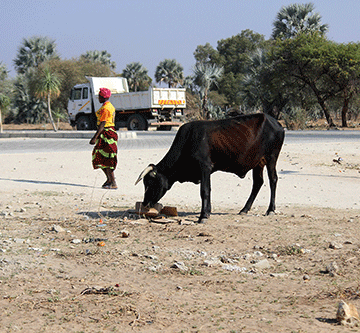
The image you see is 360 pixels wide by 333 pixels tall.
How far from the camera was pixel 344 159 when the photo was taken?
14344mm

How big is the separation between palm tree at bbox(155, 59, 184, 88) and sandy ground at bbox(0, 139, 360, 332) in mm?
50487

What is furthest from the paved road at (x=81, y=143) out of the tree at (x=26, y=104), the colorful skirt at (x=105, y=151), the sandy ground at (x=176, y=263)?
the tree at (x=26, y=104)

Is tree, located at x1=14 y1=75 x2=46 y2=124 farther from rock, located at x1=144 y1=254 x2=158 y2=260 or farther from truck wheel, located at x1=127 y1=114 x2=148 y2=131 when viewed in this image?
rock, located at x1=144 y1=254 x2=158 y2=260

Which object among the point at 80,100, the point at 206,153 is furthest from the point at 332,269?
the point at 80,100

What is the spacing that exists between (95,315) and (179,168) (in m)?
3.44

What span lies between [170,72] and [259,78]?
20029mm

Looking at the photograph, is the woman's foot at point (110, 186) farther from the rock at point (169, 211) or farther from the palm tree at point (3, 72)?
the palm tree at point (3, 72)

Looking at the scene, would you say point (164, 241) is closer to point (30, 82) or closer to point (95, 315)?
point (95, 315)

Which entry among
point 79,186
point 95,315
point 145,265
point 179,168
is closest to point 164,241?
point 145,265

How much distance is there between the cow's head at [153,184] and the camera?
7.00 metres

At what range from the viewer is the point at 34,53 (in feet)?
178

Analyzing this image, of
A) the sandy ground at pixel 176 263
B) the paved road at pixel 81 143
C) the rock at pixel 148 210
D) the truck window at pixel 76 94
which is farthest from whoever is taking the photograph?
the truck window at pixel 76 94

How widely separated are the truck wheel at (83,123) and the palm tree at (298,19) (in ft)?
67.5

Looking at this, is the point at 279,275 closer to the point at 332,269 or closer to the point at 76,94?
the point at 332,269
